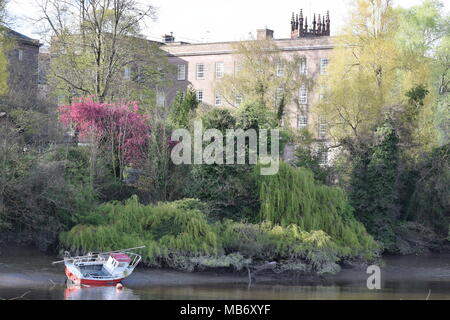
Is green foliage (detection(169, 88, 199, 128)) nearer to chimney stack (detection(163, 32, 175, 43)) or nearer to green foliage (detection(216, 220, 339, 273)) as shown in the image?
green foliage (detection(216, 220, 339, 273))

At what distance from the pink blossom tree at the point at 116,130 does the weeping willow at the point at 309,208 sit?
261 inches

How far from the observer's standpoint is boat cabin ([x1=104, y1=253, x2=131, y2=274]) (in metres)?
29.9

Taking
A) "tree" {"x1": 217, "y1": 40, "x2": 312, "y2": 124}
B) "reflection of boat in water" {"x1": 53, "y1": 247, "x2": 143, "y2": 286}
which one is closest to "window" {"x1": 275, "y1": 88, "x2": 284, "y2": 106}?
"tree" {"x1": 217, "y1": 40, "x2": 312, "y2": 124}

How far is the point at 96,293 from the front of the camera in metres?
27.8

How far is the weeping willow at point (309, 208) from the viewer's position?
120 ft

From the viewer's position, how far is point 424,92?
4584 cm

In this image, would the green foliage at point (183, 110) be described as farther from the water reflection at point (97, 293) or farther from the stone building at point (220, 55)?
the stone building at point (220, 55)

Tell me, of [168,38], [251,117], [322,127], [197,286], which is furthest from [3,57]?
[168,38]

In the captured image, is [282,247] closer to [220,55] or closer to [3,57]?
[3,57]

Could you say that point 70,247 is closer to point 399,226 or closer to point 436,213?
point 399,226

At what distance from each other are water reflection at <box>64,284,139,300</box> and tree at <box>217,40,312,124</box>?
2703 cm

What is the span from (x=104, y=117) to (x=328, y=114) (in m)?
13.0

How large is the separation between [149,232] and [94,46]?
18941mm
